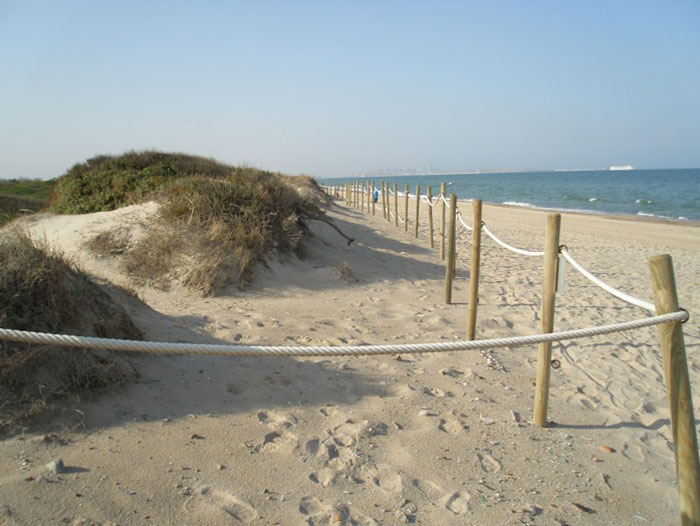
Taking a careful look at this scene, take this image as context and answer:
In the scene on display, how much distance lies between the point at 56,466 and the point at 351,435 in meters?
1.61

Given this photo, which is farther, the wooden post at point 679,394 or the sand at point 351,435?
the sand at point 351,435

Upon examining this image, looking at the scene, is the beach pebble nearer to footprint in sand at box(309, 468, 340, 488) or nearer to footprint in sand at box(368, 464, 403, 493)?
footprint in sand at box(309, 468, 340, 488)

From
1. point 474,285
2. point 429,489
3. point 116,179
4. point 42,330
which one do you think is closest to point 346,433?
point 429,489

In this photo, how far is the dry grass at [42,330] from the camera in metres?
2.80

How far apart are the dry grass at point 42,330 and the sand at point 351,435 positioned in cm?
14

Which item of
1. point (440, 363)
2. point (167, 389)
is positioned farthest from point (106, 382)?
point (440, 363)

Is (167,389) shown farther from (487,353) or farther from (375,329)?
(487,353)

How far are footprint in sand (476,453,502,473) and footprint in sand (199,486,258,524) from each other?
1385 mm

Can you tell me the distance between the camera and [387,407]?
11.7 ft

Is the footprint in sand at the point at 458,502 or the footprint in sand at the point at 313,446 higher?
the footprint in sand at the point at 313,446

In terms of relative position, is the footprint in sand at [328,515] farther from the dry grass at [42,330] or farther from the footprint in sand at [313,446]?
the dry grass at [42,330]

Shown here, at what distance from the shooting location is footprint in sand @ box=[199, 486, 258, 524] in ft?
7.80

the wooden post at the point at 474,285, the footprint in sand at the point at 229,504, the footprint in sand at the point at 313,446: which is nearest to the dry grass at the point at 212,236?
the wooden post at the point at 474,285

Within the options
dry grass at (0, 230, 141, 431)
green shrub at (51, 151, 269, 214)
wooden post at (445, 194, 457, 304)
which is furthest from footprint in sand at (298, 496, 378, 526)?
green shrub at (51, 151, 269, 214)
